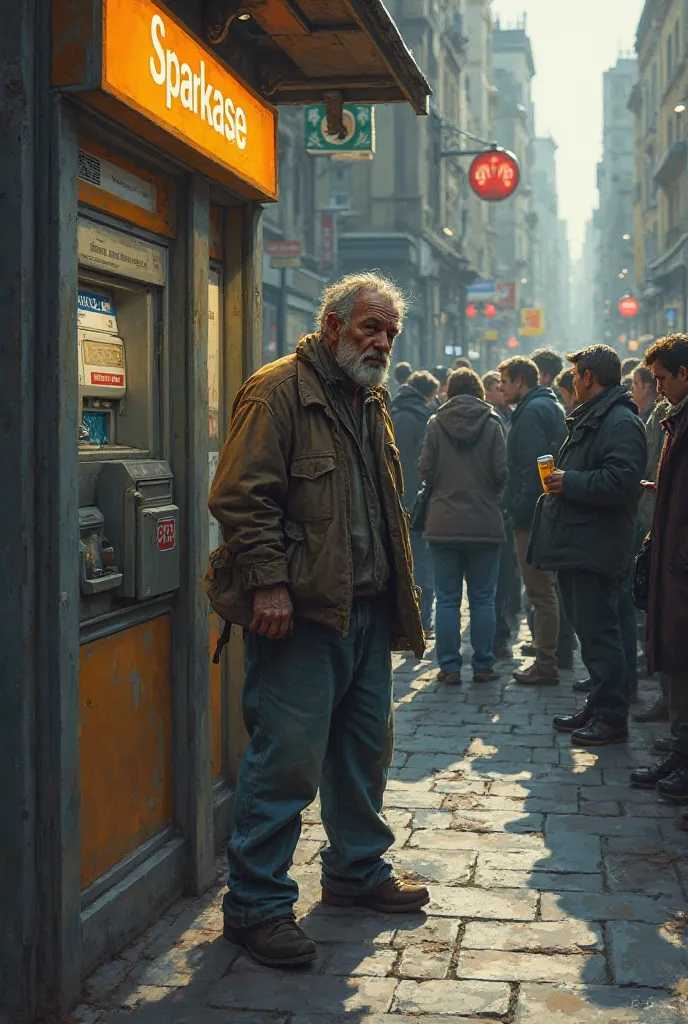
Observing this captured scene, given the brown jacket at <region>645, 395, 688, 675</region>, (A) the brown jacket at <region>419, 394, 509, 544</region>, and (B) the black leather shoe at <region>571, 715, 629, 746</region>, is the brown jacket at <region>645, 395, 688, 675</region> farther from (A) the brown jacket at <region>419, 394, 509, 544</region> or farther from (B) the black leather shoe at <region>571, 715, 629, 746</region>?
(A) the brown jacket at <region>419, 394, 509, 544</region>

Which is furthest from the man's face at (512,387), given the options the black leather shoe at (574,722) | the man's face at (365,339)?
the man's face at (365,339)

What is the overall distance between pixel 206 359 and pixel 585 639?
3.14m

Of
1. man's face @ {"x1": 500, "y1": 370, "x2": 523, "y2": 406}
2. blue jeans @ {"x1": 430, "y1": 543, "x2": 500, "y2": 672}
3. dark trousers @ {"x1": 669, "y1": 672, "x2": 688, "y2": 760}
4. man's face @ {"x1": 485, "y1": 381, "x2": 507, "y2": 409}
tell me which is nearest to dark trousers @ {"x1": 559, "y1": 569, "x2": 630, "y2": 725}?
dark trousers @ {"x1": 669, "y1": 672, "x2": 688, "y2": 760}

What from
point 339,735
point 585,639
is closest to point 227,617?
point 339,735

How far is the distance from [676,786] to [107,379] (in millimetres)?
3253

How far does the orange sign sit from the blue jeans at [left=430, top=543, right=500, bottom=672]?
3973 mm

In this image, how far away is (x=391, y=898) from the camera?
447 cm

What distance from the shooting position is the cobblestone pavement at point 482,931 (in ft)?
12.2

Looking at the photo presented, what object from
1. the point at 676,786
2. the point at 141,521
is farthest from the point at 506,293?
the point at 141,521

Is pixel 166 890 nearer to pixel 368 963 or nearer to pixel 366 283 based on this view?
pixel 368 963

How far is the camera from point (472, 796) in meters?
5.94

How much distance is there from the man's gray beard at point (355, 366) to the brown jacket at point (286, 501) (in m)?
0.10

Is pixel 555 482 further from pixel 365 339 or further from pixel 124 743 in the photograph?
pixel 124 743

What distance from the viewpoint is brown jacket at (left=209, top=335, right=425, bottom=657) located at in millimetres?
3924
